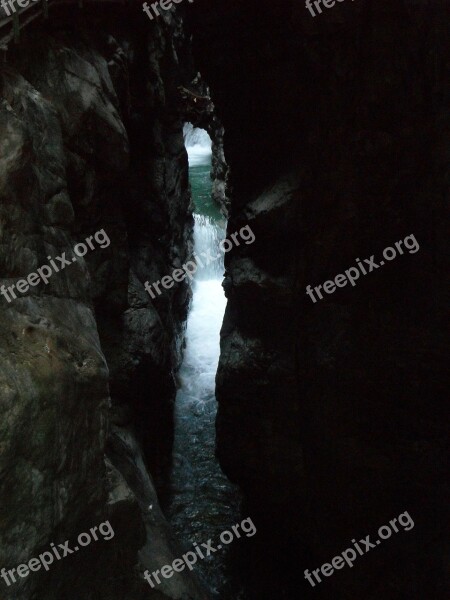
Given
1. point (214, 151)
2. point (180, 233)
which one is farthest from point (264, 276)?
point (214, 151)

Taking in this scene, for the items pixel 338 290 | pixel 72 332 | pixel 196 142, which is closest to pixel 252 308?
pixel 338 290

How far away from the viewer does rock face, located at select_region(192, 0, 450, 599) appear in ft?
25.0

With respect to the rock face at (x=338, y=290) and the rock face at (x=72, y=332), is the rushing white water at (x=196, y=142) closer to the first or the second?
the rock face at (x=72, y=332)

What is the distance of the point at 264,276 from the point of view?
30.7ft

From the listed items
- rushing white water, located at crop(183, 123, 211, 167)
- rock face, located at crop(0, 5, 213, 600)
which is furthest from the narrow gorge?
rushing white water, located at crop(183, 123, 211, 167)

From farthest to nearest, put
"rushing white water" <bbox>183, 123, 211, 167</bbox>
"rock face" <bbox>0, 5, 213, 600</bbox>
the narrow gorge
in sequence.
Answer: "rushing white water" <bbox>183, 123, 211, 167</bbox> < the narrow gorge < "rock face" <bbox>0, 5, 213, 600</bbox>

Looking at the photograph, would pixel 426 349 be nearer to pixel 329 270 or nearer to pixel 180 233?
pixel 329 270

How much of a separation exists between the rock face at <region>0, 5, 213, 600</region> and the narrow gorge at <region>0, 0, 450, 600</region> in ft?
0.09

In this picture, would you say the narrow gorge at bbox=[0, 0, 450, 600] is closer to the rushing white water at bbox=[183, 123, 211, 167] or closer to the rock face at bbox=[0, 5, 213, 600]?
the rock face at bbox=[0, 5, 213, 600]

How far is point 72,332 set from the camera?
4977mm

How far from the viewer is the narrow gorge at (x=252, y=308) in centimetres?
479

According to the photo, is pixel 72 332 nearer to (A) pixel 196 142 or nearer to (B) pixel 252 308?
(B) pixel 252 308

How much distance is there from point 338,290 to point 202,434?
6.43m

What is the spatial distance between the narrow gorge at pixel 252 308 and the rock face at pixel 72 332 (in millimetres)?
28
